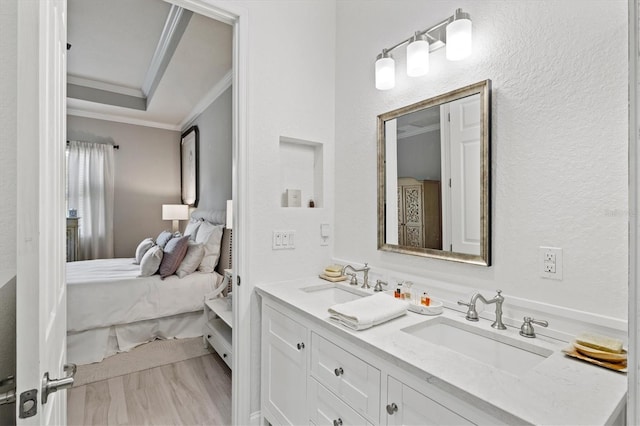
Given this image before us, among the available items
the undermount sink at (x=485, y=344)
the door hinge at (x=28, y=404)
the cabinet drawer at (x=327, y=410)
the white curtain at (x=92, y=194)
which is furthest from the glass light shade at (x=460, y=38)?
the white curtain at (x=92, y=194)

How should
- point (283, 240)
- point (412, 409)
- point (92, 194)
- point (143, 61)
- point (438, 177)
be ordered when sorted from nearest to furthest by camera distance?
point (412, 409), point (438, 177), point (283, 240), point (143, 61), point (92, 194)

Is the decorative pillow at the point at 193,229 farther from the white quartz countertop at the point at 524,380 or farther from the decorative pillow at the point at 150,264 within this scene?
the white quartz countertop at the point at 524,380

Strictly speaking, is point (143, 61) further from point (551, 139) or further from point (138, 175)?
point (551, 139)

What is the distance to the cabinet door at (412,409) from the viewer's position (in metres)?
0.89

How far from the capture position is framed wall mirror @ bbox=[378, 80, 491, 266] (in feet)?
4.56

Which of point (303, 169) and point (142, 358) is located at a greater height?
point (303, 169)

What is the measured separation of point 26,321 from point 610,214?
1516 mm

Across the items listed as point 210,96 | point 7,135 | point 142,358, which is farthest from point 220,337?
point 210,96

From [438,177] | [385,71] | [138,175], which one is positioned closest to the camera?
[438,177]

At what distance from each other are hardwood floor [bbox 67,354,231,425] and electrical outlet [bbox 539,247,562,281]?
1.93 metres

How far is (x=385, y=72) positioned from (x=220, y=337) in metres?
2.31

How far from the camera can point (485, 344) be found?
1.22 meters

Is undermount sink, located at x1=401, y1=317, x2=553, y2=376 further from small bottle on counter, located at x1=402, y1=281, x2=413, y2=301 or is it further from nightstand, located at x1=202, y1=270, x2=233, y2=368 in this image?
nightstand, located at x1=202, y1=270, x2=233, y2=368

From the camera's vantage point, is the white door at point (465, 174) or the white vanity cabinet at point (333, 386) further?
the white door at point (465, 174)
